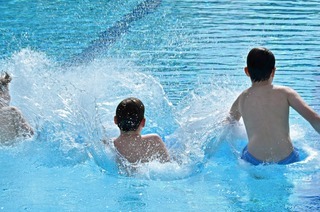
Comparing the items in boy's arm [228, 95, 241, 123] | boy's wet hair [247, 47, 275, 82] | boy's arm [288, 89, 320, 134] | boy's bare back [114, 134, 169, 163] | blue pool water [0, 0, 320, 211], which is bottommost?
blue pool water [0, 0, 320, 211]

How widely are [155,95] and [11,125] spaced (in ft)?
4.46

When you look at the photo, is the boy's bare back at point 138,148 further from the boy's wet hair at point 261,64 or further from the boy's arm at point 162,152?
the boy's wet hair at point 261,64

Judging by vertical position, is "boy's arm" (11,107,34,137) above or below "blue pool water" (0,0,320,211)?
above

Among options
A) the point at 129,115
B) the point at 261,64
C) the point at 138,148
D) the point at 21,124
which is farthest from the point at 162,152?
the point at 21,124

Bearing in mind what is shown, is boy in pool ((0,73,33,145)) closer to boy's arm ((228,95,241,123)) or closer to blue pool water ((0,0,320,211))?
blue pool water ((0,0,320,211))

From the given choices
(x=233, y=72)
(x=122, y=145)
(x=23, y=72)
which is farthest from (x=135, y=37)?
(x=122, y=145)

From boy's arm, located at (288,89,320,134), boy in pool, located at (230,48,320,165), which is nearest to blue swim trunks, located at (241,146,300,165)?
boy in pool, located at (230,48,320,165)

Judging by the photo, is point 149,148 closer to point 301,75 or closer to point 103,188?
point 103,188

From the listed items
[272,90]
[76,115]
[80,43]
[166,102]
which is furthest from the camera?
[80,43]

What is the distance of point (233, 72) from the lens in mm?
7086

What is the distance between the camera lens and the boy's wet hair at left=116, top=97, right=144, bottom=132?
15.1 ft

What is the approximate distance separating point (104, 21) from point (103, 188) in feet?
17.7

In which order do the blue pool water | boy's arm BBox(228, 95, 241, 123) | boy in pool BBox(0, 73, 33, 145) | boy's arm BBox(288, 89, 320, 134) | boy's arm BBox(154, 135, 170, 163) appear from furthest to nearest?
boy in pool BBox(0, 73, 33, 145) → boy's arm BBox(228, 95, 241, 123) → boy's arm BBox(154, 135, 170, 163) → boy's arm BBox(288, 89, 320, 134) → the blue pool water

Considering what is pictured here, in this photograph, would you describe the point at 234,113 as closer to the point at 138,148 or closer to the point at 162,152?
the point at 162,152
